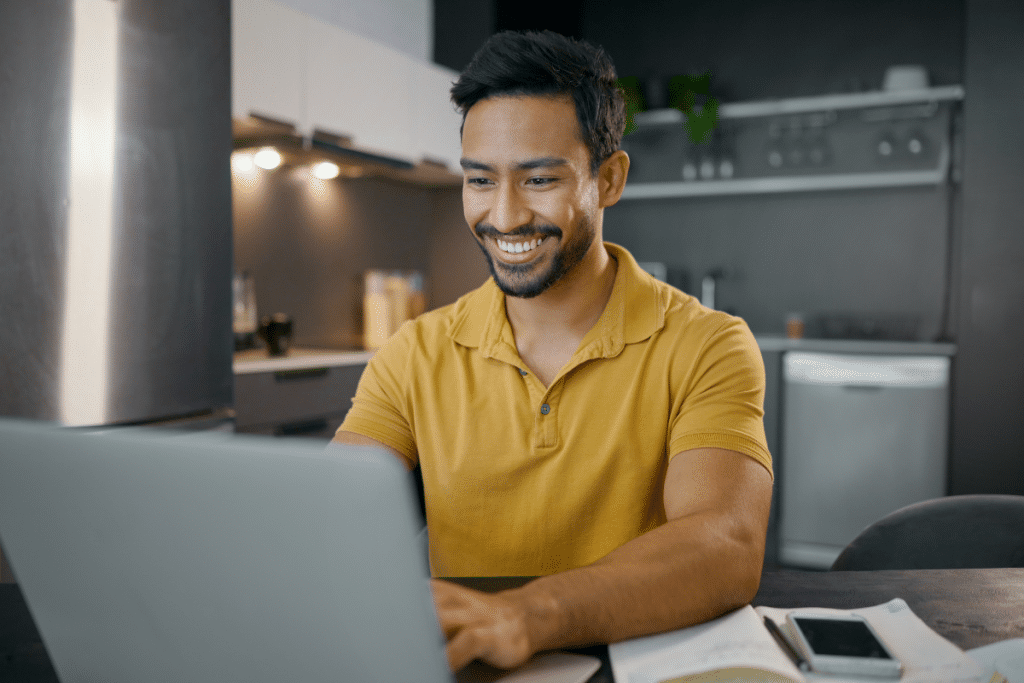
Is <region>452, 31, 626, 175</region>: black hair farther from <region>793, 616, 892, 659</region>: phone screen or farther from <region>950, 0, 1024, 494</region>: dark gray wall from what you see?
<region>950, 0, 1024, 494</region>: dark gray wall

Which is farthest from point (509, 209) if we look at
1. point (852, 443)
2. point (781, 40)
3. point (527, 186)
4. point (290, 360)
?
point (781, 40)

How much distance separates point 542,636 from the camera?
0.66 meters

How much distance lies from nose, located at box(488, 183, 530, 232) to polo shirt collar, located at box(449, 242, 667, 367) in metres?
0.16

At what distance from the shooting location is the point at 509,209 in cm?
116

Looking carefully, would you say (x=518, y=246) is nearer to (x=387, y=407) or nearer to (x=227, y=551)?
(x=387, y=407)

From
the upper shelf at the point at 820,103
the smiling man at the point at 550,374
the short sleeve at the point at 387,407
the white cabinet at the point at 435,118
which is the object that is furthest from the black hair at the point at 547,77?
the upper shelf at the point at 820,103

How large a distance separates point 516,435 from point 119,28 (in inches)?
60.2

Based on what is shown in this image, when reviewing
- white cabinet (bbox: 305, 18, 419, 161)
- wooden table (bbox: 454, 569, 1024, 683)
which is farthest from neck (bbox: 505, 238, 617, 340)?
white cabinet (bbox: 305, 18, 419, 161)

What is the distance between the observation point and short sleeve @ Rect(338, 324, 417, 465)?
1.22 m

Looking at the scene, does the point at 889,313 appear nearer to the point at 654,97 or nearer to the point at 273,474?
the point at 654,97

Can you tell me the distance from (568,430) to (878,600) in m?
0.46

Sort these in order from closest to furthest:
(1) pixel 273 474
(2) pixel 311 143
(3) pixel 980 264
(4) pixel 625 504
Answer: (1) pixel 273 474 → (4) pixel 625 504 → (2) pixel 311 143 → (3) pixel 980 264

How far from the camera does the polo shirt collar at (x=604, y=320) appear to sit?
118cm

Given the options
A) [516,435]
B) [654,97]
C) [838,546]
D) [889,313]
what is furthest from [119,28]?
[889,313]
